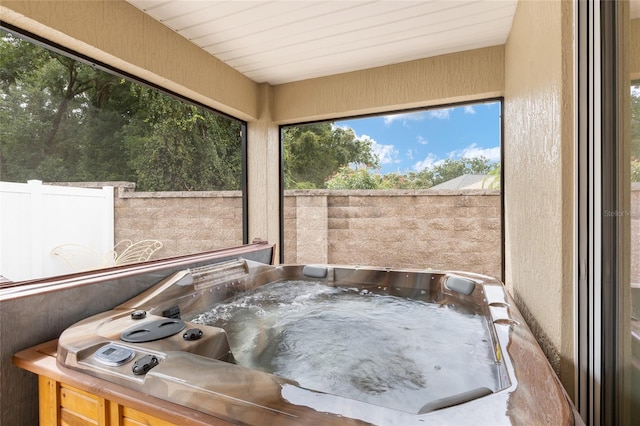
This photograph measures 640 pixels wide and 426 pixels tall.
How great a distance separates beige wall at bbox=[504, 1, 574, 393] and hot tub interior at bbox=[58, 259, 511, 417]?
0.18 meters

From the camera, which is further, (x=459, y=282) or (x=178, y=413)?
(x=459, y=282)

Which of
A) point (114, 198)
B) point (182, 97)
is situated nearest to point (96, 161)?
point (114, 198)

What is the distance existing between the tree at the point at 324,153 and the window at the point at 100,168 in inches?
106

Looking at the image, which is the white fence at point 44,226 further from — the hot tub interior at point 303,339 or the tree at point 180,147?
the hot tub interior at point 303,339

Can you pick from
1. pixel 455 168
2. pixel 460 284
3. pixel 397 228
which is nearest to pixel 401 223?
pixel 397 228

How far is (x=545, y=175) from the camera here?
3.91ft

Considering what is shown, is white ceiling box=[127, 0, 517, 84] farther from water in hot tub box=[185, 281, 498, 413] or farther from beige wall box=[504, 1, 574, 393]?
water in hot tub box=[185, 281, 498, 413]

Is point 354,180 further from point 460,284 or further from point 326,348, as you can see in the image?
point 326,348

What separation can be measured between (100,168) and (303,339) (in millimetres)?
1919

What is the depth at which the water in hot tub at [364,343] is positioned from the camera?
1034 millimetres

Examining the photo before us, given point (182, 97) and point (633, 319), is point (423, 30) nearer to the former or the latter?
point (182, 97)

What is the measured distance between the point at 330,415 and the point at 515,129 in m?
1.96

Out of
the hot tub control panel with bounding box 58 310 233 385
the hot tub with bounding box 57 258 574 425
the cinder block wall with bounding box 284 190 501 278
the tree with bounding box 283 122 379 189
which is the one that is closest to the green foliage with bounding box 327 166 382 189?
the tree with bounding box 283 122 379 189

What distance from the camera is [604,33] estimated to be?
33.4 inches
